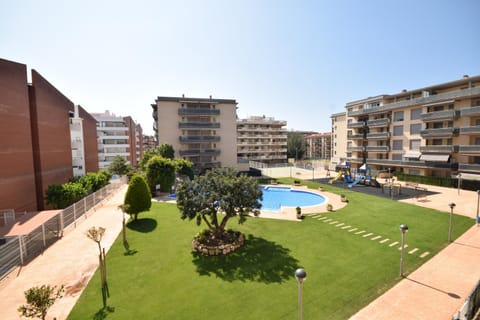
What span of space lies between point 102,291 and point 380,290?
11.9 meters

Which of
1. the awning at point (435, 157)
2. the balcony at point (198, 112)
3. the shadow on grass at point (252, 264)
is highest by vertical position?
the balcony at point (198, 112)

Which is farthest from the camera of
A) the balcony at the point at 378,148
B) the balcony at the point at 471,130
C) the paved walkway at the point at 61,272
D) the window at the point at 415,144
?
the balcony at the point at 378,148

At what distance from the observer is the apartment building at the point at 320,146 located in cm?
10331

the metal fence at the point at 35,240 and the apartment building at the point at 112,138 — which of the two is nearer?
the metal fence at the point at 35,240

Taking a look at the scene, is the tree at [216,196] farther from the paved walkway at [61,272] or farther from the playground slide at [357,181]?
the playground slide at [357,181]

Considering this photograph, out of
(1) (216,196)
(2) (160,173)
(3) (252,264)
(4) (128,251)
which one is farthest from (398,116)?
(4) (128,251)

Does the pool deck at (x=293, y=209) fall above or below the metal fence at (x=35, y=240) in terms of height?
below

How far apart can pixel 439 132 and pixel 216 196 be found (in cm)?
3568

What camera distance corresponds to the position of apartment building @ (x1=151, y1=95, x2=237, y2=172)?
141ft

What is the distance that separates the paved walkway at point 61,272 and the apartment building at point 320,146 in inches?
3872

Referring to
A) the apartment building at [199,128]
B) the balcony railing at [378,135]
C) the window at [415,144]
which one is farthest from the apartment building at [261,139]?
the window at [415,144]

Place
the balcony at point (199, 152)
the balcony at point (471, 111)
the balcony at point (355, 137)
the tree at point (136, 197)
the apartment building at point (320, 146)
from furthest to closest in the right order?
the apartment building at point (320, 146)
the balcony at point (199, 152)
the balcony at point (355, 137)
the balcony at point (471, 111)
the tree at point (136, 197)

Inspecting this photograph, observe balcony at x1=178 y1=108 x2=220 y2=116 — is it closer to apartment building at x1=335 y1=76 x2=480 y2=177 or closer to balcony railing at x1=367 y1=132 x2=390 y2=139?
apartment building at x1=335 y1=76 x2=480 y2=177

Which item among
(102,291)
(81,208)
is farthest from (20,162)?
(102,291)
